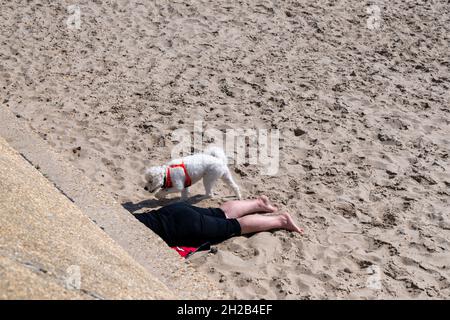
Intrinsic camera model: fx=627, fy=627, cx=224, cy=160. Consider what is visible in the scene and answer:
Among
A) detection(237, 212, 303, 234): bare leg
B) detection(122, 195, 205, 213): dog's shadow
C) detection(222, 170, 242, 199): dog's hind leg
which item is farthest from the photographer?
detection(222, 170, 242, 199): dog's hind leg

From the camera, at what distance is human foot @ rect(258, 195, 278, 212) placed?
5789mm

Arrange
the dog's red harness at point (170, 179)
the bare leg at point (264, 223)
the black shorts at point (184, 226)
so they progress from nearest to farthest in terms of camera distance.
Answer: the black shorts at point (184, 226)
the bare leg at point (264, 223)
the dog's red harness at point (170, 179)

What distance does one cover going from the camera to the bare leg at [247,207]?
18.6 feet

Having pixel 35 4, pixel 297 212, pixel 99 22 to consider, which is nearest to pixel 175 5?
pixel 99 22

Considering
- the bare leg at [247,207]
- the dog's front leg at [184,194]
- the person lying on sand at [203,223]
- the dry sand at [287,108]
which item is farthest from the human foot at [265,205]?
the dog's front leg at [184,194]

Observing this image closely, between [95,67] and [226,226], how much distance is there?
4195 mm

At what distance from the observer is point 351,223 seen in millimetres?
5680

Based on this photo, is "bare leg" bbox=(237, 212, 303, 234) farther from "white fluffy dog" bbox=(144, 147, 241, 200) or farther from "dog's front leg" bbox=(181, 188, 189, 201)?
"dog's front leg" bbox=(181, 188, 189, 201)

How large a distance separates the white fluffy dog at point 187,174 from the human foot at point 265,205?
284 mm

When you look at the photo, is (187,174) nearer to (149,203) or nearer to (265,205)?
(149,203)

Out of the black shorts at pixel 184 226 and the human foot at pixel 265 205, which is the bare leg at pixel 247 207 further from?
the black shorts at pixel 184 226

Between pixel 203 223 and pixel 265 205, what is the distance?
79 centimetres

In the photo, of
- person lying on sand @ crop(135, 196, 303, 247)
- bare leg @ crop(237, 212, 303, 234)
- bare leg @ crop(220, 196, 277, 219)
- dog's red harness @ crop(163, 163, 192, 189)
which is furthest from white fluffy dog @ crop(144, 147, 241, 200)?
bare leg @ crop(237, 212, 303, 234)
